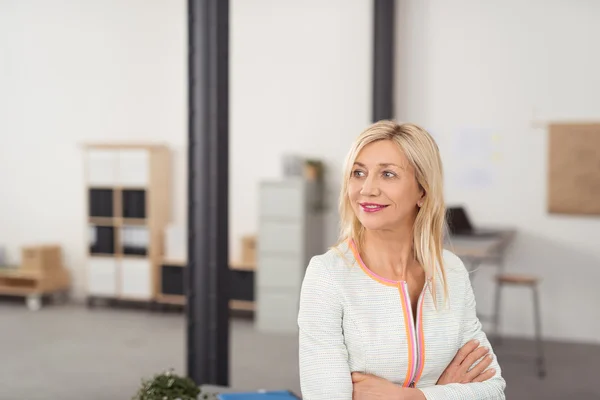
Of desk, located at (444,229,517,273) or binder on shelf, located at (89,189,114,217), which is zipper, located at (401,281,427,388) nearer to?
desk, located at (444,229,517,273)

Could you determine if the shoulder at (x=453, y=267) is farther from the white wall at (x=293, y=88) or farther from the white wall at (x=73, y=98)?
the white wall at (x=73, y=98)

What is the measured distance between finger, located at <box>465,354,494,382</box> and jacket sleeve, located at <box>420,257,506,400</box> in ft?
0.05

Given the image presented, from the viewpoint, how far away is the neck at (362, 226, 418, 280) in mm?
1631

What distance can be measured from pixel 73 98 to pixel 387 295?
6859 mm

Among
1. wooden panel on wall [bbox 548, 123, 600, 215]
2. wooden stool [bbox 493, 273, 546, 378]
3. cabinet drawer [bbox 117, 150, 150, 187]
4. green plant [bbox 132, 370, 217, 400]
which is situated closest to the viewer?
green plant [bbox 132, 370, 217, 400]

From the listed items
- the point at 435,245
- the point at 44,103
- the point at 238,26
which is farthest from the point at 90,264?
the point at 435,245

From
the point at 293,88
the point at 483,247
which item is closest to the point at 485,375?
the point at 483,247

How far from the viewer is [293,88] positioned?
22.9 ft

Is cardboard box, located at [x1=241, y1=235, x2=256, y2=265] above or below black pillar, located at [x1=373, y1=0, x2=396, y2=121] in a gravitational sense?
below

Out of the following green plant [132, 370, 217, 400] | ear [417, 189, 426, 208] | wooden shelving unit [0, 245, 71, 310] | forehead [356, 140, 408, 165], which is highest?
forehead [356, 140, 408, 165]

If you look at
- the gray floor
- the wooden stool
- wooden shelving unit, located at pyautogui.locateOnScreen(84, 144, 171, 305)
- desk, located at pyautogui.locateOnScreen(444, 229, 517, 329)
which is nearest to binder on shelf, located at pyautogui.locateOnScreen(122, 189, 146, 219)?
wooden shelving unit, located at pyautogui.locateOnScreen(84, 144, 171, 305)

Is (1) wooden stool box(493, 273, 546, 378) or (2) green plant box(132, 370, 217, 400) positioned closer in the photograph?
(2) green plant box(132, 370, 217, 400)

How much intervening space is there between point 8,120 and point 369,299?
24.2ft

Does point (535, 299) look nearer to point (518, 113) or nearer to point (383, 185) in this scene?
point (518, 113)
